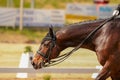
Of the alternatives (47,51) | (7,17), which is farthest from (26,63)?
(7,17)

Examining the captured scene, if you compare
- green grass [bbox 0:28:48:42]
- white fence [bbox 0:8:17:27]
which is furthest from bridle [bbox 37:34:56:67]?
white fence [bbox 0:8:17:27]

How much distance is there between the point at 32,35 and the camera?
31906 mm

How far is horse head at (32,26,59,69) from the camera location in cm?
977

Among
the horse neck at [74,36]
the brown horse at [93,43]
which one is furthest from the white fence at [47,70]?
the horse neck at [74,36]

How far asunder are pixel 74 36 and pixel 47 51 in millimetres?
582

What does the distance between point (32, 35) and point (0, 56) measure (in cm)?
994

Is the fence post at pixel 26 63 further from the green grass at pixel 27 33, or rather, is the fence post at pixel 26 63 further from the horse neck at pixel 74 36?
the green grass at pixel 27 33

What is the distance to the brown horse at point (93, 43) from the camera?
9.54 metres

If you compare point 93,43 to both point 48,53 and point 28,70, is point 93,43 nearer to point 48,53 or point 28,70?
point 48,53

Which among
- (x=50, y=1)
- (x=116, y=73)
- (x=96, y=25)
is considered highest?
(x=96, y=25)

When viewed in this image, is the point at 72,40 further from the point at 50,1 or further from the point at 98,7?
the point at 50,1

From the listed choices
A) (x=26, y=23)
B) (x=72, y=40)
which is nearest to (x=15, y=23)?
(x=26, y=23)

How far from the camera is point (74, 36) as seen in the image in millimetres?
9914

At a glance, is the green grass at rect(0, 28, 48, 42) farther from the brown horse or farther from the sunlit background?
the brown horse
